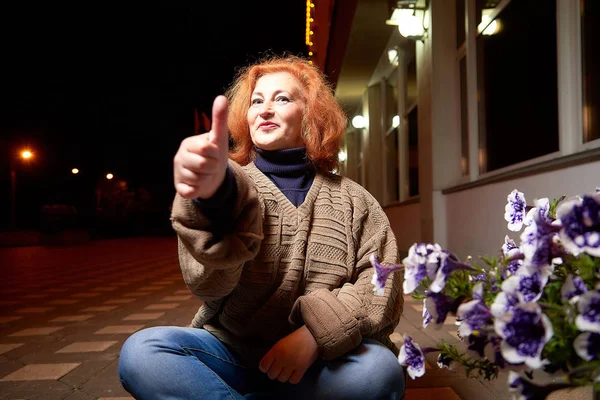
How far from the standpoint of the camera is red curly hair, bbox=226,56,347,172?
1.86m

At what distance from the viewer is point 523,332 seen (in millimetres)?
613

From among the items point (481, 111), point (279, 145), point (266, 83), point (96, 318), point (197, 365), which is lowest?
point (96, 318)

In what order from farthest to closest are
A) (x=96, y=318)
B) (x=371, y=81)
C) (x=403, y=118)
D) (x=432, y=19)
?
(x=371, y=81), (x=403, y=118), (x=432, y=19), (x=96, y=318)

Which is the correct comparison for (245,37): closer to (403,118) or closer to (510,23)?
(403,118)

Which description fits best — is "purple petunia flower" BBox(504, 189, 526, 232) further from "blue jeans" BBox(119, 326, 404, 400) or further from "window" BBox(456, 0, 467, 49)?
"window" BBox(456, 0, 467, 49)

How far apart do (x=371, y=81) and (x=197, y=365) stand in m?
9.70

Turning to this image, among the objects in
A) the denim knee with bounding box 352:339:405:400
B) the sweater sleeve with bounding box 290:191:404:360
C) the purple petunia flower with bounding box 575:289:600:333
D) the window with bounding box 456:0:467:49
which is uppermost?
the window with bounding box 456:0:467:49

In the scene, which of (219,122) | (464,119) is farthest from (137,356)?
(464,119)

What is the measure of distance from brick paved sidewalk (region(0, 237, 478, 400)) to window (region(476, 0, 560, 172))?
1.53 m

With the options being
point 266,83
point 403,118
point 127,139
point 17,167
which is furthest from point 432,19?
point 127,139

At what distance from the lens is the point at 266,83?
185cm

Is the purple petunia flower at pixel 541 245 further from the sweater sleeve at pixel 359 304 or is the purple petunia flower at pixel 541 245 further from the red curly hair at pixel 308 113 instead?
the red curly hair at pixel 308 113

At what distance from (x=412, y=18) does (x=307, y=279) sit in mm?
4889

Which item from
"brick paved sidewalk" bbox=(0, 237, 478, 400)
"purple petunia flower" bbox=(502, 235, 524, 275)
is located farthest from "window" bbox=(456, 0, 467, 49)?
"purple petunia flower" bbox=(502, 235, 524, 275)
